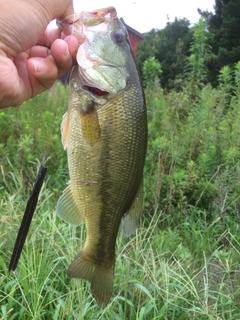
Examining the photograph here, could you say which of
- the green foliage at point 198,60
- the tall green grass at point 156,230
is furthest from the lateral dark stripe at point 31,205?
the green foliage at point 198,60

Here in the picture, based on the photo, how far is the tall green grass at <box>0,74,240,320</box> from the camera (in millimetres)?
2590

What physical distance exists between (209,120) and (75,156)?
3.06 m

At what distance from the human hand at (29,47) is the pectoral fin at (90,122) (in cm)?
28

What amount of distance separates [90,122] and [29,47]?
0.52 metres

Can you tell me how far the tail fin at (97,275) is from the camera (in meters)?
1.80

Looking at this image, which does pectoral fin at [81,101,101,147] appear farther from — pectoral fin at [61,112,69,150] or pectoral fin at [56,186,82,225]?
pectoral fin at [56,186,82,225]

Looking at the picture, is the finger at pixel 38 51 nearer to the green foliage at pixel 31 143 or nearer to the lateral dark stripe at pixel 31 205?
the lateral dark stripe at pixel 31 205

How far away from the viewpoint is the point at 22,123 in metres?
4.87

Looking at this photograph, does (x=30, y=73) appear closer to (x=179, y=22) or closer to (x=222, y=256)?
(x=222, y=256)

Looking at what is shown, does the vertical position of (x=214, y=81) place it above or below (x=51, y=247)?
below

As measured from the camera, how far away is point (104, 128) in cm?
160

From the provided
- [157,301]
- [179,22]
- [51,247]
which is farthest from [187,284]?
[179,22]

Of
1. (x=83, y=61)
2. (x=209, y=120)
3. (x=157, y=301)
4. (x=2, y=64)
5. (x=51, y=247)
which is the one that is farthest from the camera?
(x=209, y=120)

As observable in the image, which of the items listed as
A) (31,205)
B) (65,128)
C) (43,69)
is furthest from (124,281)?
(43,69)
